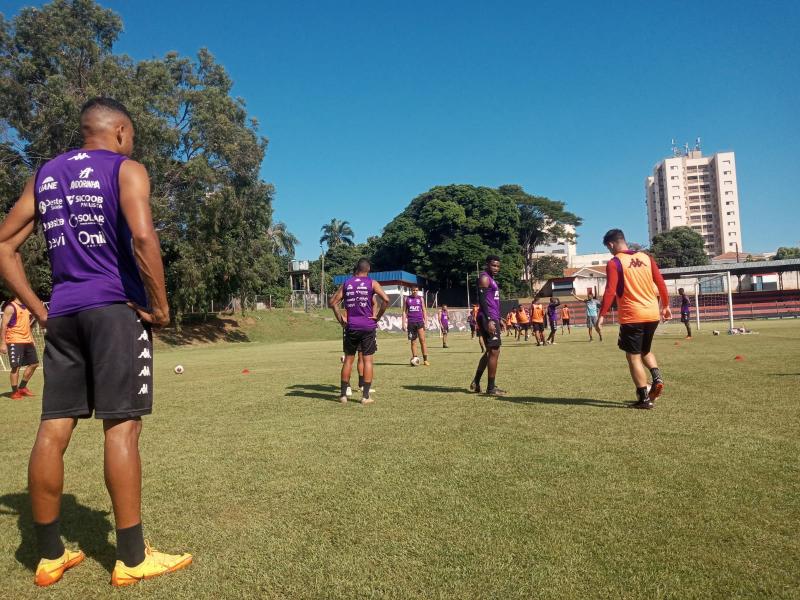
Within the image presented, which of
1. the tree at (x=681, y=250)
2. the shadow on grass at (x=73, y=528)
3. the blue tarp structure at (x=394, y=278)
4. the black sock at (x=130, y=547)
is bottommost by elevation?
the shadow on grass at (x=73, y=528)

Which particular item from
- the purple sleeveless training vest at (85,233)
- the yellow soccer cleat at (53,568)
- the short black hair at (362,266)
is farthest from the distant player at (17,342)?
the purple sleeveless training vest at (85,233)

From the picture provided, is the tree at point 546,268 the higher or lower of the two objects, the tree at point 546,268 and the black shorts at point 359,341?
the higher

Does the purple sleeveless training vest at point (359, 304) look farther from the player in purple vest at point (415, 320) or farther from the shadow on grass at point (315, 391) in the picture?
the player in purple vest at point (415, 320)

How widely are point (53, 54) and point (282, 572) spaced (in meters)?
37.5

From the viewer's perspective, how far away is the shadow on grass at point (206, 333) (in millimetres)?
35741

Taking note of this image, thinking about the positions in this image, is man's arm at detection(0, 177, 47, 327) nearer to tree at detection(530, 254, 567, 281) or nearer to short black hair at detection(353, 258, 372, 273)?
short black hair at detection(353, 258, 372, 273)

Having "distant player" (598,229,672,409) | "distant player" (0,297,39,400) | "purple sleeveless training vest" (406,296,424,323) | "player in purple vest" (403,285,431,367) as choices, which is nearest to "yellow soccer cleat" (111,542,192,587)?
"distant player" (598,229,672,409)

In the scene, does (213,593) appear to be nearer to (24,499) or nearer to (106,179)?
(106,179)

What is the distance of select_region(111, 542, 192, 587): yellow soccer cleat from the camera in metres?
2.56

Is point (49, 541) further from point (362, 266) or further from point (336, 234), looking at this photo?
point (336, 234)

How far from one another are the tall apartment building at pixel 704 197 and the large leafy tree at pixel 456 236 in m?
83.3

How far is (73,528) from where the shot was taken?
326 centimetres

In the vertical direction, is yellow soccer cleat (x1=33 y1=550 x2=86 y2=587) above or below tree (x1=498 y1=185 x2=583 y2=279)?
below

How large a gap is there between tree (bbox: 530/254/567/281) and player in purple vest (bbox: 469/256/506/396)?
83.8 m
